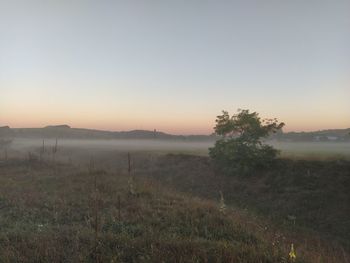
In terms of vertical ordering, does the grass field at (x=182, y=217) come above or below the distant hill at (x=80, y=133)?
below

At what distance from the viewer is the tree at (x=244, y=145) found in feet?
101

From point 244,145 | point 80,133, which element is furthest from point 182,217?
point 80,133

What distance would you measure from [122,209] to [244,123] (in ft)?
62.4

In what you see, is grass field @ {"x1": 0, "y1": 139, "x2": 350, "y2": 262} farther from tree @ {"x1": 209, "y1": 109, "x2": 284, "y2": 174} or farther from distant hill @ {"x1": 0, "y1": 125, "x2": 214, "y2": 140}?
distant hill @ {"x1": 0, "y1": 125, "x2": 214, "y2": 140}

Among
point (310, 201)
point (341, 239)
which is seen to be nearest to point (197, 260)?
point (341, 239)

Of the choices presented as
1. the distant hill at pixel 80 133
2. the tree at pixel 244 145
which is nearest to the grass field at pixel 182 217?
the tree at pixel 244 145

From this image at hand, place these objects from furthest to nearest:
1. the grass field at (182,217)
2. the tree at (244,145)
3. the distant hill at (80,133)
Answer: the distant hill at (80,133), the tree at (244,145), the grass field at (182,217)

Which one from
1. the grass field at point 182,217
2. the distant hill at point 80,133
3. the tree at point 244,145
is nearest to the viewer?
the grass field at point 182,217

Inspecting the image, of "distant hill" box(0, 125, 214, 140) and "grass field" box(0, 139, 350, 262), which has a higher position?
"distant hill" box(0, 125, 214, 140)

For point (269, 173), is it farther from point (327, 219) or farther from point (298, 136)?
point (298, 136)

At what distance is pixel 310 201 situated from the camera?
23234 millimetres

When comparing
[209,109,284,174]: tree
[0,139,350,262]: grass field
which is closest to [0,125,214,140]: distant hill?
[209,109,284,174]: tree

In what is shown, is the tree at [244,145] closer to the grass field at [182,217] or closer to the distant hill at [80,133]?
the grass field at [182,217]

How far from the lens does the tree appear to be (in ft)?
101
